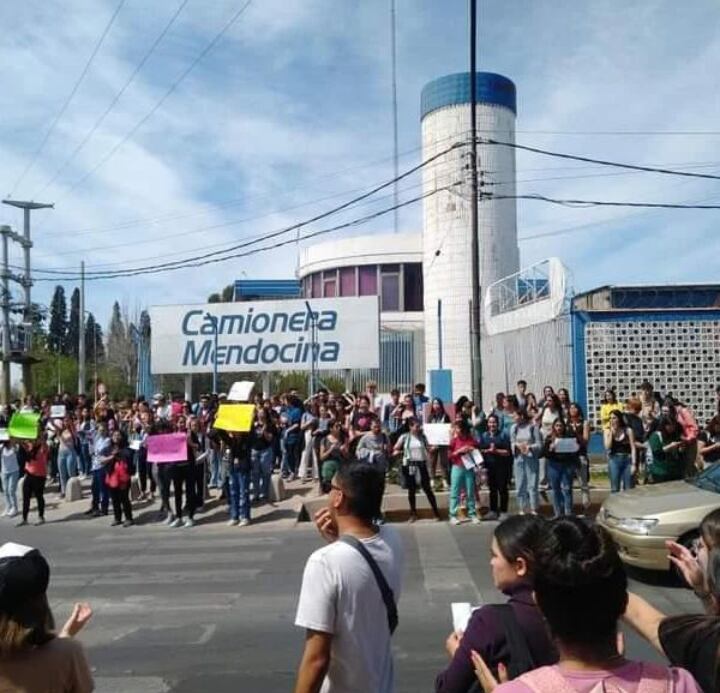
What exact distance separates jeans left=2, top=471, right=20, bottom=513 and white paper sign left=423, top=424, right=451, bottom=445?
7.48 m

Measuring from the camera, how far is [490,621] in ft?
8.48

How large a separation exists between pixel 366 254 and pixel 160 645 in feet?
104

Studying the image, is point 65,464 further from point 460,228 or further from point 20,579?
point 460,228

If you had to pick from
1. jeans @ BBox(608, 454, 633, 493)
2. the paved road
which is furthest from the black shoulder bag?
jeans @ BBox(608, 454, 633, 493)

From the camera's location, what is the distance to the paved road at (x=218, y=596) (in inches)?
228

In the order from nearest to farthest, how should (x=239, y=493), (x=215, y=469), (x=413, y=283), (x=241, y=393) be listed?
(x=239, y=493)
(x=241, y=393)
(x=215, y=469)
(x=413, y=283)

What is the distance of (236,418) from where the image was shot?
1274 cm

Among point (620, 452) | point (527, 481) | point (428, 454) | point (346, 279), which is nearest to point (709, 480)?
point (620, 452)

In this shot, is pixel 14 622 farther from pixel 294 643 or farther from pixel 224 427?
pixel 224 427

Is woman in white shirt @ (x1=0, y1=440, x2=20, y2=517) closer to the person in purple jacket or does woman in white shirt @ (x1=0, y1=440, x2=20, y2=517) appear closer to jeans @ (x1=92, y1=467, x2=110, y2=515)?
jeans @ (x1=92, y1=467, x2=110, y2=515)

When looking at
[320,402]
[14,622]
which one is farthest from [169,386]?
[14,622]

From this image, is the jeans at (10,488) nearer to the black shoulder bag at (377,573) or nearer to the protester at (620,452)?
the protester at (620,452)

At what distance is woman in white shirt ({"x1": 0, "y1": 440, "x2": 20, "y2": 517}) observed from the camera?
46.1 feet

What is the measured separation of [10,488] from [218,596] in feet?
25.2
